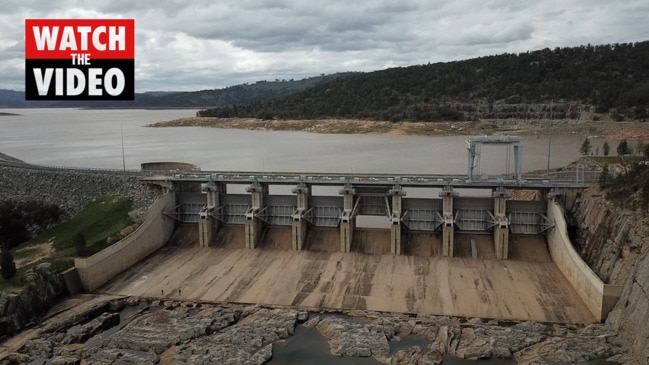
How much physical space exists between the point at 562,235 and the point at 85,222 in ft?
103

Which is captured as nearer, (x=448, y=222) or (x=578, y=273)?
(x=578, y=273)

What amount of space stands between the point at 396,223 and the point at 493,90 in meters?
109

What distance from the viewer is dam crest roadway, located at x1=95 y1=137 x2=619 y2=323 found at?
29.1 meters

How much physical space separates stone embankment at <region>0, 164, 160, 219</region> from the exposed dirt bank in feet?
253

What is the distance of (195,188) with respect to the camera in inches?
1634

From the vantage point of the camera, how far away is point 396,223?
34.8 m

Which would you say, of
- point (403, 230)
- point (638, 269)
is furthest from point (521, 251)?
point (638, 269)

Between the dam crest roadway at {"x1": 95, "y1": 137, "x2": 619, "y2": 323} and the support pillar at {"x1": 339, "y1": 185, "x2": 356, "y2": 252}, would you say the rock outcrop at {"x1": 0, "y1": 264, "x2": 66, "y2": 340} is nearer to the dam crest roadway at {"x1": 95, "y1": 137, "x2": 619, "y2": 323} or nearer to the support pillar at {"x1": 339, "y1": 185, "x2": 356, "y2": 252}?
the dam crest roadway at {"x1": 95, "y1": 137, "x2": 619, "y2": 323}

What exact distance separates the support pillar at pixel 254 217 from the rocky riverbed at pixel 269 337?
8538mm

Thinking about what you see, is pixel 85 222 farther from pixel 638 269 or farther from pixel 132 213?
pixel 638 269

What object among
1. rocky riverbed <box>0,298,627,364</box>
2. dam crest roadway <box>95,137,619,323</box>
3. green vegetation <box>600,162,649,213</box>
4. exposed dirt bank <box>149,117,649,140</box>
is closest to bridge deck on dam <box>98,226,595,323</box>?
dam crest roadway <box>95,137,619,323</box>

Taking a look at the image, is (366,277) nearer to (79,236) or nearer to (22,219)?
(79,236)

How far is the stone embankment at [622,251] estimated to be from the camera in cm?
2289

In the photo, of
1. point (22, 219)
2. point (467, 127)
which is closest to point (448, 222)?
point (22, 219)
